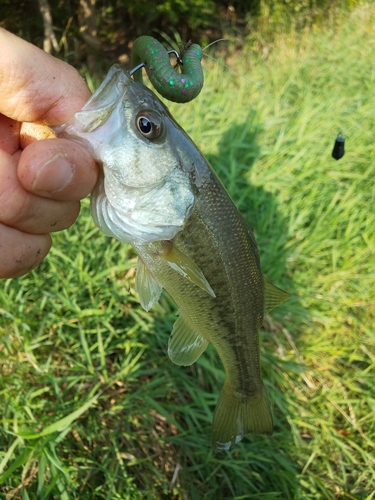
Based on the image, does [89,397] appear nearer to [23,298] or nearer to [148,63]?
[23,298]

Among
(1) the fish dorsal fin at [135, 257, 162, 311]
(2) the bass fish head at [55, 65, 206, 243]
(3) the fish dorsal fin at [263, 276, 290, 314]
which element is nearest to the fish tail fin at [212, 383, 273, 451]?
(3) the fish dorsal fin at [263, 276, 290, 314]

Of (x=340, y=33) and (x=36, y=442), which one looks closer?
(x=36, y=442)

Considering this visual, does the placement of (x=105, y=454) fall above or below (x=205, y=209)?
below

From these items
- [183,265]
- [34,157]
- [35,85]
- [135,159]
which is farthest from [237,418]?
[35,85]

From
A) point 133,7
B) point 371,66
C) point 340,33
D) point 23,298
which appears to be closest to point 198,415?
point 23,298

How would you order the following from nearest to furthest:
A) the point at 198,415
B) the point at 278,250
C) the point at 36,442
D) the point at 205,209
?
1. the point at 205,209
2. the point at 36,442
3. the point at 198,415
4. the point at 278,250

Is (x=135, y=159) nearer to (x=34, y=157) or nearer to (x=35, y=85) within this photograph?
(x=34, y=157)

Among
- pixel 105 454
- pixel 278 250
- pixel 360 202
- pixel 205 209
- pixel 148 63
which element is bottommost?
pixel 105 454

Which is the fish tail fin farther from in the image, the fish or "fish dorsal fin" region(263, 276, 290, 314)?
"fish dorsal fin" region(263, 276, 290, 314)
